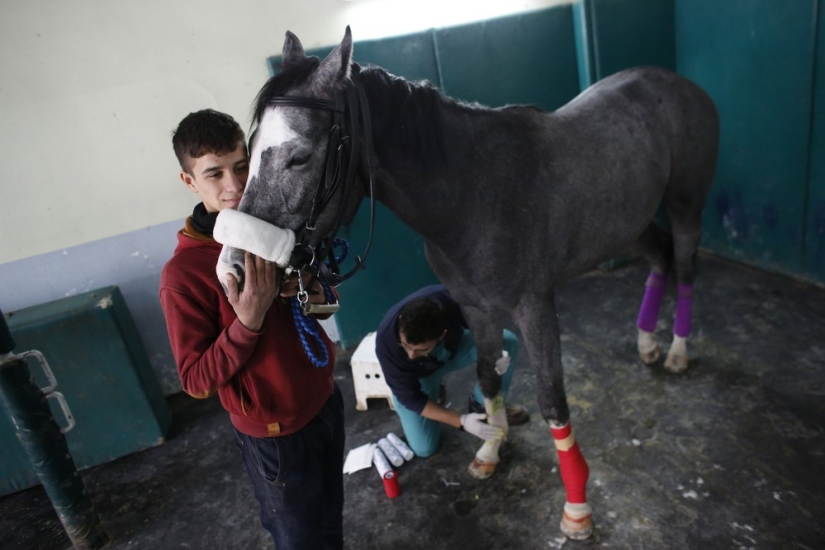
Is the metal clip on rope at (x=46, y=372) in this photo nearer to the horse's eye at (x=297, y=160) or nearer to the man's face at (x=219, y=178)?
the man's face at (x=219, y=178)

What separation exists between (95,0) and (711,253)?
440cm

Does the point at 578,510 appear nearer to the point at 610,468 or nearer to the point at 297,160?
the point at 610,468

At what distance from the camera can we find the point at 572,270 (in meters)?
1.96

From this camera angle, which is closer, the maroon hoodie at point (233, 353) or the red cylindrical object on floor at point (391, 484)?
the maroon hoodie at point (233, 353)

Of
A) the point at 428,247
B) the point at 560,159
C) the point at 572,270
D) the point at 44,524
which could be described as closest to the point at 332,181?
the point at 428,247

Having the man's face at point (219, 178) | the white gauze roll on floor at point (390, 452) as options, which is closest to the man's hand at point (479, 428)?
the white gauze roll on floor at point (390, 452)

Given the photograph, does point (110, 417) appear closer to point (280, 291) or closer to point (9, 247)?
point (9, 247)

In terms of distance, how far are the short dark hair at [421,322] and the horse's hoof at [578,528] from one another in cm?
82

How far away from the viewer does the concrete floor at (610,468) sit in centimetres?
184

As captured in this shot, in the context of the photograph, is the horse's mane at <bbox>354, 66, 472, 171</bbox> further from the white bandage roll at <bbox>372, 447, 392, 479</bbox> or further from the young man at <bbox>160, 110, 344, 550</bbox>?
the white bandage roll at <bbox>372, 447, 392, 479</bbox>

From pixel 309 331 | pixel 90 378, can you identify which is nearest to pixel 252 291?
pixel 309 331

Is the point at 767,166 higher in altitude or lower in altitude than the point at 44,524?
higher

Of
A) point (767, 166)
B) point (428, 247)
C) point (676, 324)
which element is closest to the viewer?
point (428, 247)

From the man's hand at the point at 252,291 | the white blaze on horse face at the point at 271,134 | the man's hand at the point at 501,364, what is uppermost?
the white blaze on horse face at the point at 271,134
